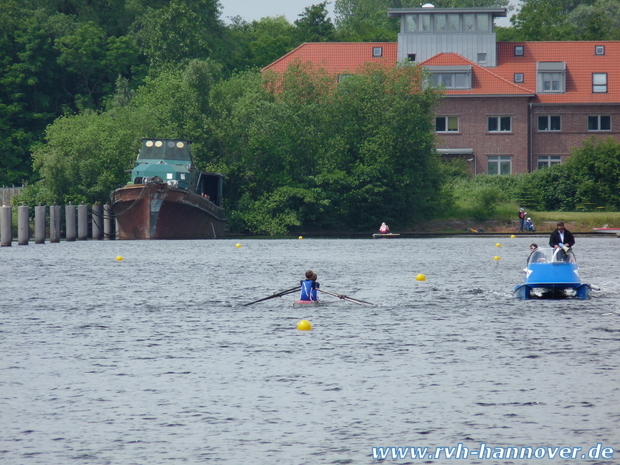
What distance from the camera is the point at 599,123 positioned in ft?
266

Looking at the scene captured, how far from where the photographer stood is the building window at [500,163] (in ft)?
261

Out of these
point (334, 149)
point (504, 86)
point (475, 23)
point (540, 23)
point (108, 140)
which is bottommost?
point (334, 149)

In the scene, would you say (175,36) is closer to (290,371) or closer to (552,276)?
(552,276)

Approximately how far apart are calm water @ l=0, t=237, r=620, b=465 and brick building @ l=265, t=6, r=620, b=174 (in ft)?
163

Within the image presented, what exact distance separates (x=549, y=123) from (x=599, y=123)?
3.97 m

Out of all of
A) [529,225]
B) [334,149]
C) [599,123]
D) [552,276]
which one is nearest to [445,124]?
[599,123]

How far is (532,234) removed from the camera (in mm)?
62219

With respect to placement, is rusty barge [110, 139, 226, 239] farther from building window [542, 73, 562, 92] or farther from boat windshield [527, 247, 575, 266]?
building window [542, 73, 562, 92]

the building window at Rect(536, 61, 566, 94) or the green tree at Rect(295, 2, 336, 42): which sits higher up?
the green tree at Rect(295, 2, 336, 42)

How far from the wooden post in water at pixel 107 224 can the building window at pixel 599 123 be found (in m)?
41.4

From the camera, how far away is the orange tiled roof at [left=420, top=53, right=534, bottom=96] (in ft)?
260

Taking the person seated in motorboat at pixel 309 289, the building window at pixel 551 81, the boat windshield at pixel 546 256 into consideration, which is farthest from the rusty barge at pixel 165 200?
the building window at pixel 551 81

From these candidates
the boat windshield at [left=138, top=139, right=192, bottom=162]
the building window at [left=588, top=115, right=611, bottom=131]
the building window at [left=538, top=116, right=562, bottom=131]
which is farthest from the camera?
the building window at [left=588, top=115, right=611, bottom=131]

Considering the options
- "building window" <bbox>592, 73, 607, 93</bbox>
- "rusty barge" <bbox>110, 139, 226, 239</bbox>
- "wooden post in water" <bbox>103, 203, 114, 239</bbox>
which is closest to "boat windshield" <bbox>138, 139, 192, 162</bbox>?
"rusty barge" <bbox>110, 139, 226, 239</bbox>
